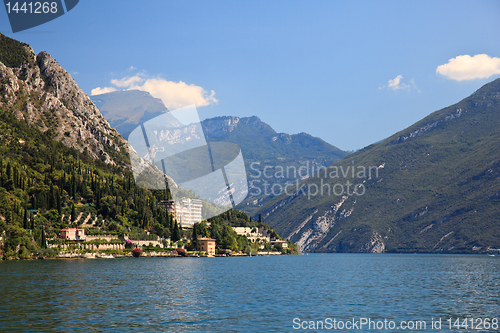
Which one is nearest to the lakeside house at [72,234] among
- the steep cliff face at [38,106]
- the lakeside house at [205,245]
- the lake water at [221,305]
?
the lakeside house at [205,245]

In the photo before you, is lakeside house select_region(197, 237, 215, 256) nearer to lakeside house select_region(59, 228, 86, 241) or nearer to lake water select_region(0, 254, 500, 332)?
lakeside house select_region(59, 228, 86, 241)

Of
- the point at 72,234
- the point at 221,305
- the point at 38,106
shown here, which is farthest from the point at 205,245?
the point at 221,305

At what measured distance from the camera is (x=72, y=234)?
389 ft

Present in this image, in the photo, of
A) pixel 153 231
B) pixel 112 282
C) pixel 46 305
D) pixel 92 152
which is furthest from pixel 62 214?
pixel 46 305

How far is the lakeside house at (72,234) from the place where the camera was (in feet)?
384

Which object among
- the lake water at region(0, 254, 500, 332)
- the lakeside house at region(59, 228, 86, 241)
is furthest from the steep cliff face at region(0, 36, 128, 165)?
the lake water at region(0, 254, 500, 332)

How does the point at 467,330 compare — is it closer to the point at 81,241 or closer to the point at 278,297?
the point at 278,297

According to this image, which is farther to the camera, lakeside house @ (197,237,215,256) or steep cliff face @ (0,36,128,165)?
steep cliff face @ (0,36,128,165)

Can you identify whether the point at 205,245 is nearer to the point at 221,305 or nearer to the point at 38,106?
the point at 38,106

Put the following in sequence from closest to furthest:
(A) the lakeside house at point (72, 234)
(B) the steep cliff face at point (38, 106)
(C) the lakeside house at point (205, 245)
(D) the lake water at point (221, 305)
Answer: (D) the lake water at point (221, 305) → (A) the lakeside house at point (72, 234) → (C) the lakeside house at point (205, 245) → (B) the steep cliff face at point (38, 106)

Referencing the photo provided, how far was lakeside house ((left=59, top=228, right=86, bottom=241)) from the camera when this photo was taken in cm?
11706

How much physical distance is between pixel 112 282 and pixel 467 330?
1511 inches

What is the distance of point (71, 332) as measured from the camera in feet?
83.5

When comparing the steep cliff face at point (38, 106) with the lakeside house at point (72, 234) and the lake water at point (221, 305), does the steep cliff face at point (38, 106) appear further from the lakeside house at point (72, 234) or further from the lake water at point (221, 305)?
the lake water at point (221, 305)
